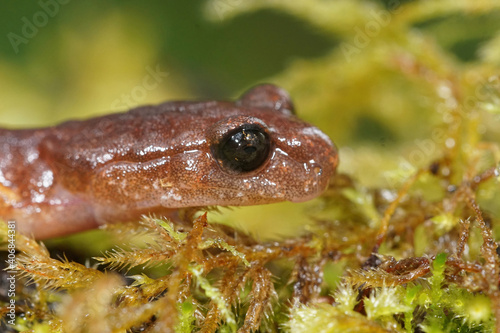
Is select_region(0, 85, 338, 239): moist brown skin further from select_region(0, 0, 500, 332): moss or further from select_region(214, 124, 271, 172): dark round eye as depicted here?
select_region(0, 0, 500, 332): moss

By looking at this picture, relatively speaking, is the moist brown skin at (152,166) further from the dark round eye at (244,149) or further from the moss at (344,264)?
the moss at (344,264)

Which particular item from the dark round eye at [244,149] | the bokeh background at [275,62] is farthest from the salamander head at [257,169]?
the bokeh background at [275,62]

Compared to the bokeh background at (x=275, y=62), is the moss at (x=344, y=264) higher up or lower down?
lower down

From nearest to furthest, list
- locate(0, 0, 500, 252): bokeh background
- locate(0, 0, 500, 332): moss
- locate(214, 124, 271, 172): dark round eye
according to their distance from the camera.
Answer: locate(0, 0, 500, 332): moss → locate(214, 124, 271, 172): dark round eye → locate(0, 0, 500, 252): bokeh background

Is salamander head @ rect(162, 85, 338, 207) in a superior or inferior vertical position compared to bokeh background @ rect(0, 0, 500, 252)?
inferior

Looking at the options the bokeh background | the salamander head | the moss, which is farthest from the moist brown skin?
the bokeh background

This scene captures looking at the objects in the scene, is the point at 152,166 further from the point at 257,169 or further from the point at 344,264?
the point at 344,264

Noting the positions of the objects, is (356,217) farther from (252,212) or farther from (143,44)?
(143,44)
